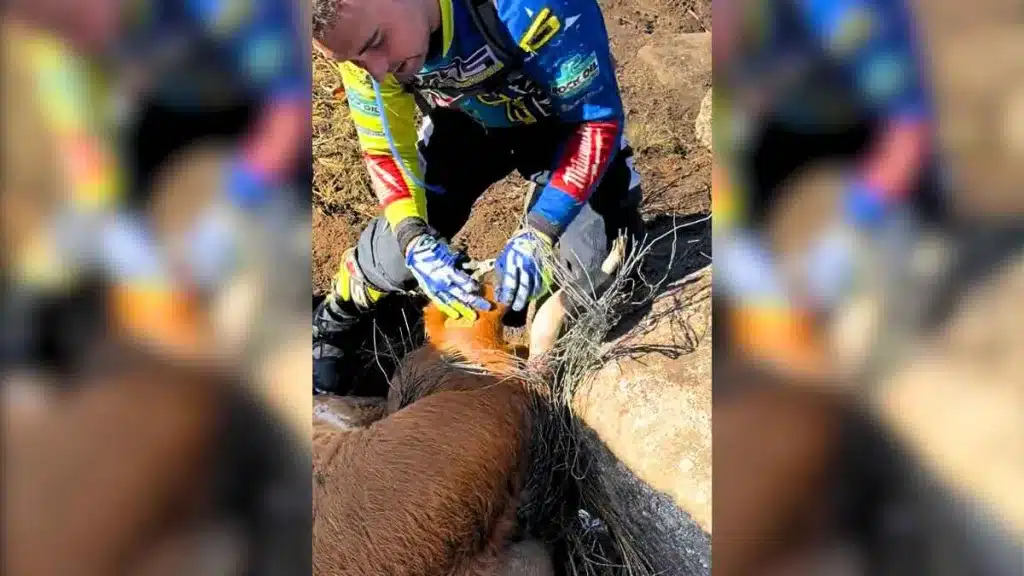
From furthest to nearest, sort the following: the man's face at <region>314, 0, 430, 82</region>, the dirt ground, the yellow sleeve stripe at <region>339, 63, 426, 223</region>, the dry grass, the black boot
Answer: the dry grass, the dirt ground, the black boot, the yellow sleeve stripe at <region>339, 63, 426, 223</region>, the man's face at <region>314, 0, 430, 82</region>

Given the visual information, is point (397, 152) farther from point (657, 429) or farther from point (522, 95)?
point (657, 429)

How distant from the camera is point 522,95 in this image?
1.76 metres

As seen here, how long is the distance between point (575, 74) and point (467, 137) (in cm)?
59
